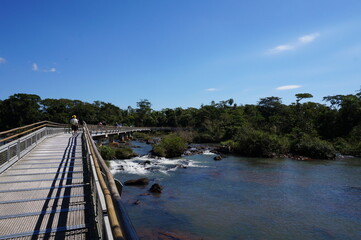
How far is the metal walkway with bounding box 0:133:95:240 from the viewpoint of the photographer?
4246mm

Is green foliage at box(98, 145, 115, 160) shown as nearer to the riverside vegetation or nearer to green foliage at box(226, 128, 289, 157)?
the riverside vegetation

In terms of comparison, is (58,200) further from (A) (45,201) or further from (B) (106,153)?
(B) (106,153)

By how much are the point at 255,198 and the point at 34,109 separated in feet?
214

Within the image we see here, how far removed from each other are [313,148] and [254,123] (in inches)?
937

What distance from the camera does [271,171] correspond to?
21641 millimetres

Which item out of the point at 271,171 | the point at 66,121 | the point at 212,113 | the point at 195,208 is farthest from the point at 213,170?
the point at 66,121

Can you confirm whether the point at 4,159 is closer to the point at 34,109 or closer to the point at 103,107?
the point at 34,109

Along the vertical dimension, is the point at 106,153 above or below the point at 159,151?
above

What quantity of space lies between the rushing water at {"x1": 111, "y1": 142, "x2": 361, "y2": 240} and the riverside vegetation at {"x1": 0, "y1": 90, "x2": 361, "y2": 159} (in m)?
10.3

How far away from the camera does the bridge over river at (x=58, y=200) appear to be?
9.59 feet

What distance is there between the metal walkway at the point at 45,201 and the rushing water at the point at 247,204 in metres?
4.39

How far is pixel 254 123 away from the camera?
54.9m

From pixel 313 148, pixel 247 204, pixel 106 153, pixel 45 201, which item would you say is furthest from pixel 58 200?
pixel 313 148

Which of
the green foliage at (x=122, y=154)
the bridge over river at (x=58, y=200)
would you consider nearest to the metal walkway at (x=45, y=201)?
the bridge over river at (x=58, y=200)
